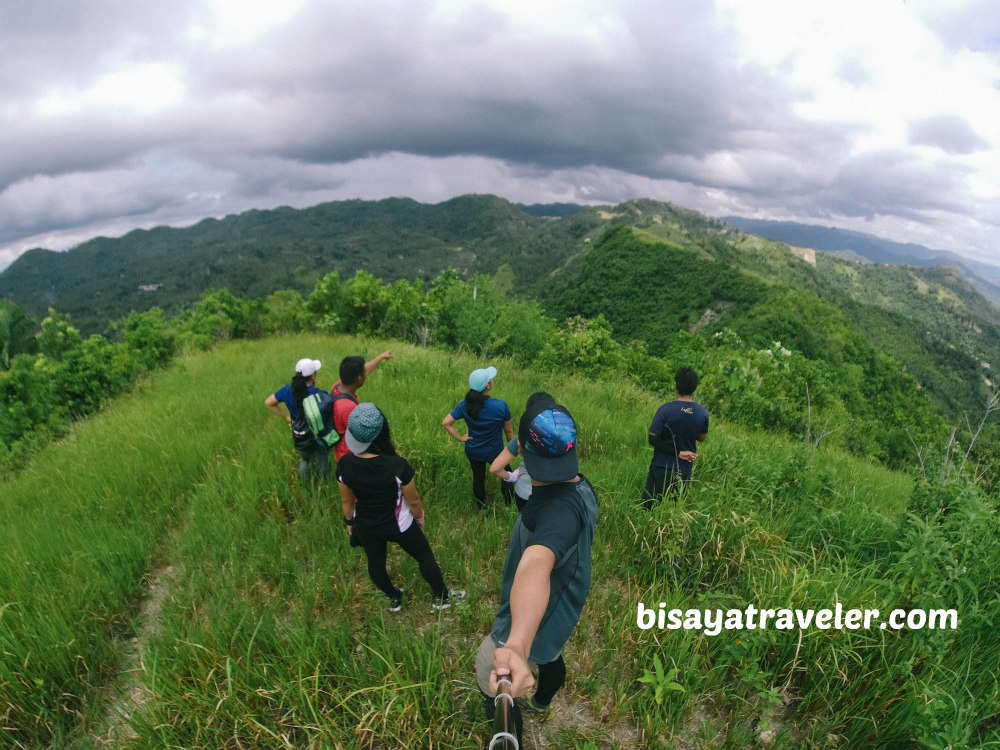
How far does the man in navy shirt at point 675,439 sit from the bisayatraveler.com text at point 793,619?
1133mm

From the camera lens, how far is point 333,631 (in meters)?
2.73

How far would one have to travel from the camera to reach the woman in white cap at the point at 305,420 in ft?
14.2

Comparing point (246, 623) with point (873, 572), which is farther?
point (873, 572)

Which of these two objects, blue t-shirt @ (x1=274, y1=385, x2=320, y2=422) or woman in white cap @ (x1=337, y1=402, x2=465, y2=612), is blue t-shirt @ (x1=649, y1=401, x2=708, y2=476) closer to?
woman in white cap @ (x1=337, y1=402, x2=465, y2=612)

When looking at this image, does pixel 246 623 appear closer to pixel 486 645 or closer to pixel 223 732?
pixel 223 732

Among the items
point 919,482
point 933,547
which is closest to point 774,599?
point 933,547

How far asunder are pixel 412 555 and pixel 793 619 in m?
2.64

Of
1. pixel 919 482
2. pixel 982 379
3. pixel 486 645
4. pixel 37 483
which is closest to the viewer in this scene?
pixel 486 645

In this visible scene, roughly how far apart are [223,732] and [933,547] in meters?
4.51

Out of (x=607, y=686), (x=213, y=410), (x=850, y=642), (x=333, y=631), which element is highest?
(x=213, y=410)

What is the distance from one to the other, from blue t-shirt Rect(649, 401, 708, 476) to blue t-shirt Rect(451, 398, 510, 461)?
4.78 feet

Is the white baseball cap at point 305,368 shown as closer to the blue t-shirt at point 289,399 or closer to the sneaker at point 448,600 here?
the blue t-shirt at point 289,399

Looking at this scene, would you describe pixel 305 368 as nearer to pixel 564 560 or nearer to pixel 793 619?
pixel 564 560

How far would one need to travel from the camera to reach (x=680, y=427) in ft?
12.9
